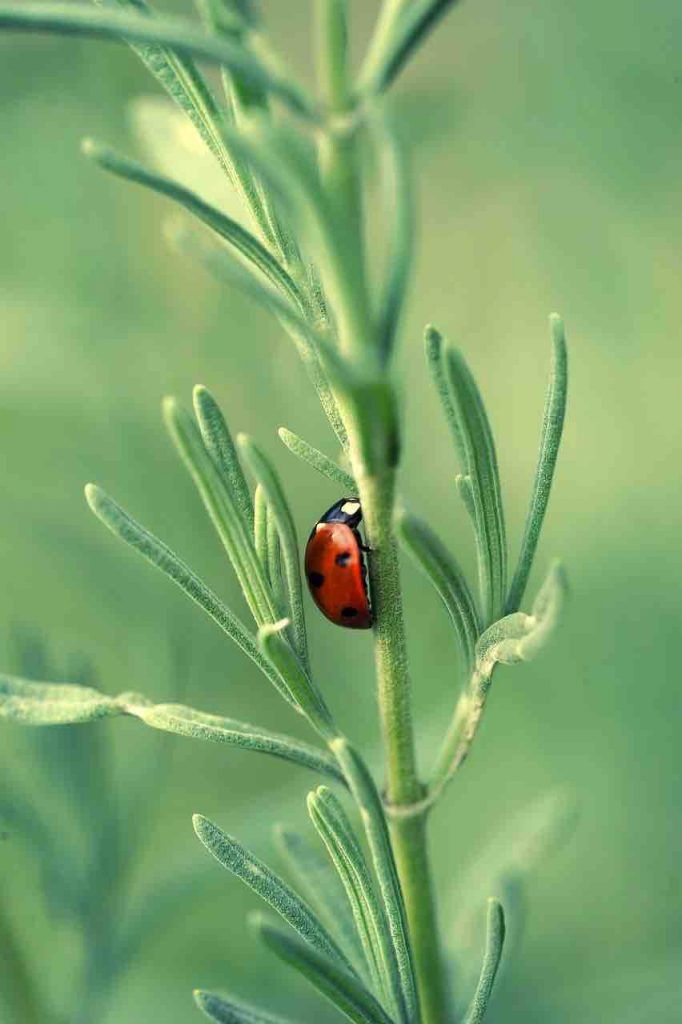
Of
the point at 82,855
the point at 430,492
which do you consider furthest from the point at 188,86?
the point at 430,492

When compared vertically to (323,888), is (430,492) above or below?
above

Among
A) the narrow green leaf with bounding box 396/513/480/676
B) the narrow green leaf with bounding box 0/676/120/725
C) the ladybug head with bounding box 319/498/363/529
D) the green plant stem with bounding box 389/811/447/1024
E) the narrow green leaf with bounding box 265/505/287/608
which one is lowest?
the green plant stem with bounding box 389/811/447/1024

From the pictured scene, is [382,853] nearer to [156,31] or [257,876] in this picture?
[257,876]

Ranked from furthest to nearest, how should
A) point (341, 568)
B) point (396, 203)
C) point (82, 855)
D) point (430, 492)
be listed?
point (430, 492)
point (82, 855)
point (341, 568)
point (396, 203)

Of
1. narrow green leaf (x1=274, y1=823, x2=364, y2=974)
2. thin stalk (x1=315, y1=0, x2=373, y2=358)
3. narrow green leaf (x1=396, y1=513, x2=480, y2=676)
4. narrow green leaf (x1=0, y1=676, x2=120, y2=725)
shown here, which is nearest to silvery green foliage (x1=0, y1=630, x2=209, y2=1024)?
narrow green leaf (x1=274, y1=823, x2=364, y2=974)

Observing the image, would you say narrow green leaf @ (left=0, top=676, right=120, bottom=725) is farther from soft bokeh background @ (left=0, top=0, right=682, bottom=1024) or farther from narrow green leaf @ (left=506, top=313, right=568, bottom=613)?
soft bokeh background @ (left=0, top=0, right=682, bottom=1024)

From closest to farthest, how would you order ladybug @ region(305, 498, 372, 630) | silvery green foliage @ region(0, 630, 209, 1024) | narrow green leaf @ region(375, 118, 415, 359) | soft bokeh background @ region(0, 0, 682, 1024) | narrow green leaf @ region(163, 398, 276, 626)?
narrow green leaf @ region(375, 118, 415, 359) → narrow green leaf @ region(163, 398, 276, 626) → ladybug @ region(305, 498, 372, 630) → silvery green foliage @ region(0, 630, 209, 1024) → soft bokeh background @ region(0, 0, 682, 1024)

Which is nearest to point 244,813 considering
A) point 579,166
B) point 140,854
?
point 140,854
